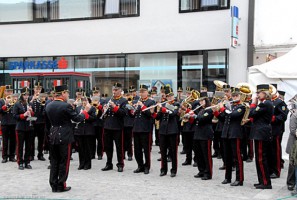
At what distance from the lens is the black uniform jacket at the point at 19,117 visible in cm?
1128

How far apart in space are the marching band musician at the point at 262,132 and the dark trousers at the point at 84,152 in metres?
4.29

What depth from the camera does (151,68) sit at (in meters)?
21.8

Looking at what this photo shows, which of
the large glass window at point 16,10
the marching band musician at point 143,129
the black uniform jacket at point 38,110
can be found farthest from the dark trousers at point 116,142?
the large glass window at point 16,10

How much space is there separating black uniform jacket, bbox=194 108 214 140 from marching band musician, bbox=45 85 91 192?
2.64 m

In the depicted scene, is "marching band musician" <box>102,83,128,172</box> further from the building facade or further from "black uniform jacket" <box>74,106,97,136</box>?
the building facade

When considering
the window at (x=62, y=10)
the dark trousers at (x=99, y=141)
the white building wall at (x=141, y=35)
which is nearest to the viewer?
the dark trousers at (x=99, y=141)

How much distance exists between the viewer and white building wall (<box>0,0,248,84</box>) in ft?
64.8

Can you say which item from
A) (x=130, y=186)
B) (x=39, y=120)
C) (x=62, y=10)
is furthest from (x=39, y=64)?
(x=130, y=186)

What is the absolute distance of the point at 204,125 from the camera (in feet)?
32.1

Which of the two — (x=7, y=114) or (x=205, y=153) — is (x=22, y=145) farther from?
(x=205, y=153)

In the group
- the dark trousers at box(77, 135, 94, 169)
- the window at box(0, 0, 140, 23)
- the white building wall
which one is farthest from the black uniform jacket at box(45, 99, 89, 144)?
the window at box(0, 0, 140, 23)

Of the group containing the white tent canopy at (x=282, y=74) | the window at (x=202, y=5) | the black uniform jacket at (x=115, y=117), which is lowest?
the black uniform jacket at (x=115, y=117)

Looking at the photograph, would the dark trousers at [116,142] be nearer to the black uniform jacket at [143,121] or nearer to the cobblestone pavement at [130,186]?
the cobblestone pavement at [130,186]

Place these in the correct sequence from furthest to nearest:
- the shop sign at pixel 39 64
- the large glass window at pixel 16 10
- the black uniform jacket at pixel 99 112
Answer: the large glass window at pixel 16 10, the shop sign at pixel 39 64, the black uniform jacket at pixel 99 112
